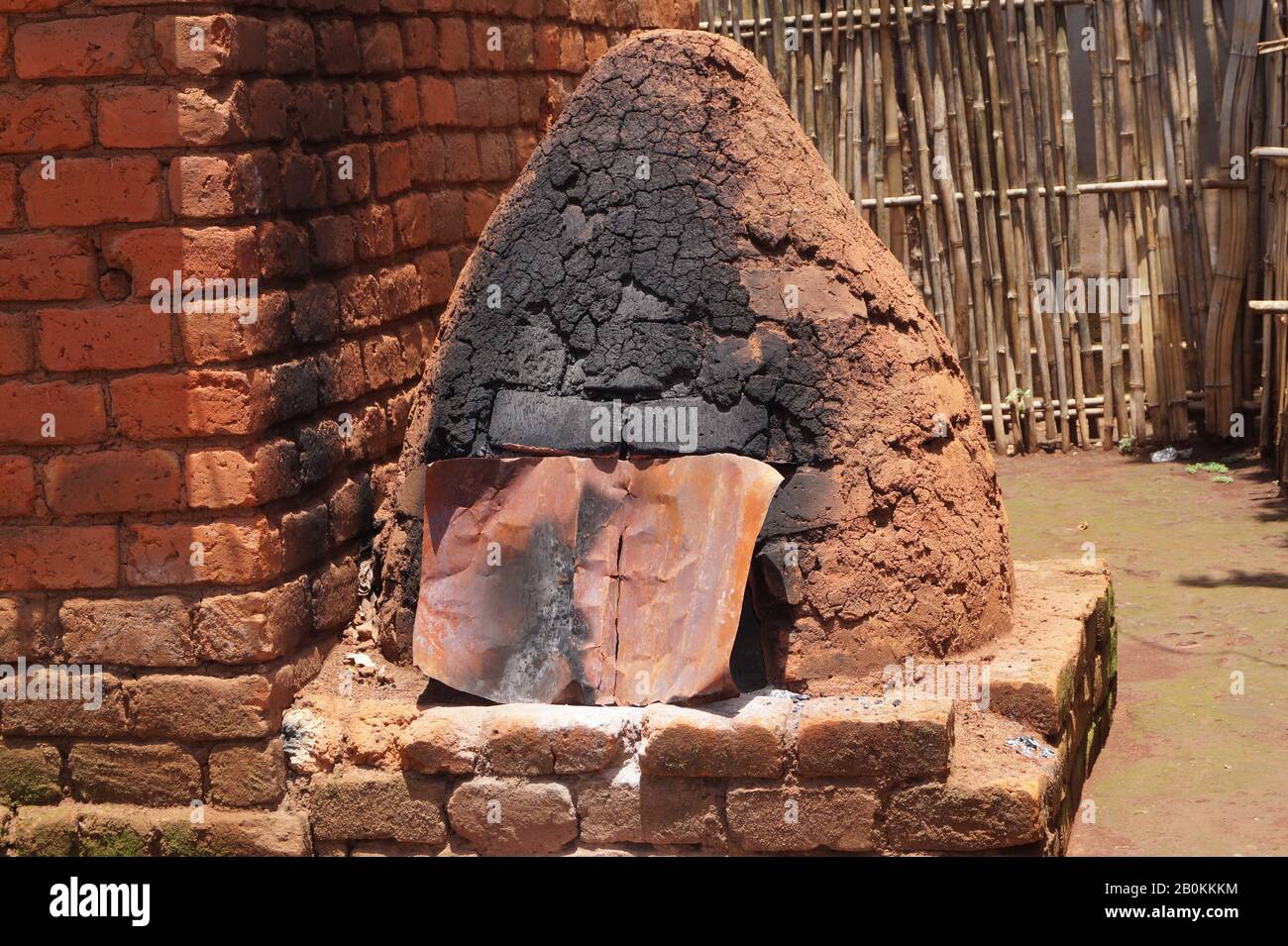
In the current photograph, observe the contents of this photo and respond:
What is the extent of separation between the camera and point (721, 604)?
3494 mm

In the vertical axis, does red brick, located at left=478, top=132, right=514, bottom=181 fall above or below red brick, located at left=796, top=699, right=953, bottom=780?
above

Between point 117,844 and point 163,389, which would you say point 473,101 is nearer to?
point 163,389

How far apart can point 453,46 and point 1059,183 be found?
4.22 metres

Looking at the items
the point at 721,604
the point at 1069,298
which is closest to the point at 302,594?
the point at 721,604

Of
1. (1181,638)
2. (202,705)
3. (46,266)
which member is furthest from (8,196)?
(1181,638)

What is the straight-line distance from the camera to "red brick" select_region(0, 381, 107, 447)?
3559 mm

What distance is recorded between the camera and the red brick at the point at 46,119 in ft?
11.4

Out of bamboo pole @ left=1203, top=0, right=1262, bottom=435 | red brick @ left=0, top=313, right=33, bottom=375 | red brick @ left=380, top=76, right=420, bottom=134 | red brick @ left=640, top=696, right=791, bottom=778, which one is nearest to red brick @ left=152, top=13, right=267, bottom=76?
red brick @ left=0, top=313, right=33, bottom=375

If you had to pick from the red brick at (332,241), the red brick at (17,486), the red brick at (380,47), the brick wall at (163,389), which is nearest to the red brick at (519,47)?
the red brick at (380,47)

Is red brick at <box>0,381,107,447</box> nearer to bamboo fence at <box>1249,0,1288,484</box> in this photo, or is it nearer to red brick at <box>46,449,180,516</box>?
red brick at <box>46,449,180,516</box>

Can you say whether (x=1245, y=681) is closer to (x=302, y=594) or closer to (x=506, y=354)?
(x=506, y=354)

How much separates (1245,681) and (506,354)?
2527mm

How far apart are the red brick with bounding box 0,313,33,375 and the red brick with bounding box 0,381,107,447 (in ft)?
0.13

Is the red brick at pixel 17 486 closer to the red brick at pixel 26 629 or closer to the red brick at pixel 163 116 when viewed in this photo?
the red brick at pixel 26 629
